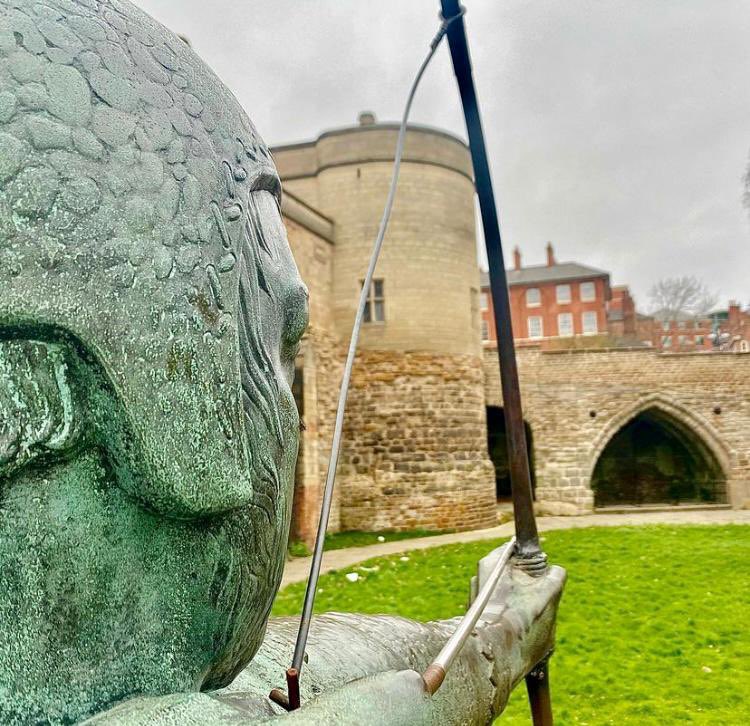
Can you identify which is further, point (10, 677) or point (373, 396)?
point (373, 396)

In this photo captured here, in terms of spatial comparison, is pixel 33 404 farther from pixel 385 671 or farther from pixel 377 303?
pixel 377 303

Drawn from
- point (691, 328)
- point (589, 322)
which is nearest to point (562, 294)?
point (589, 322)

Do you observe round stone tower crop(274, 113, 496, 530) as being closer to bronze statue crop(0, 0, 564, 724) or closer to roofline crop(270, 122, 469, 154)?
roofline crop(270, 122, 469, 154)

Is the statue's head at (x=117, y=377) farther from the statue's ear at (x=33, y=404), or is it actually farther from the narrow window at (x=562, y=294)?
the narrow window at (x=562, y=294)

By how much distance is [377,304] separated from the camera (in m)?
13.1

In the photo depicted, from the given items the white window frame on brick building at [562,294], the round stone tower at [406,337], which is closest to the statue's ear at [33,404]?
the round stone tower at [406,337]

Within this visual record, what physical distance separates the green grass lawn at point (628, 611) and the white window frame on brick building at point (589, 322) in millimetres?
31087

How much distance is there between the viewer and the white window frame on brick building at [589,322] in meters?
40.2

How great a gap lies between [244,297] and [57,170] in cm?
22

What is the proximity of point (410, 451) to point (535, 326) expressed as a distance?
30687mm

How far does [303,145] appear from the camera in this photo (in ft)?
44.5

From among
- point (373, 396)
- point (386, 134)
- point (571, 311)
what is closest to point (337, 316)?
point (373, 396)

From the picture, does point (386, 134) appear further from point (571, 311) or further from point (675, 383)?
point (571, 311)

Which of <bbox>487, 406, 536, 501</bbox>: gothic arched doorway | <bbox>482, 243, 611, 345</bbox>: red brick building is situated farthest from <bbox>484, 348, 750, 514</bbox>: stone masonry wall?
<bbox>482, 243, 611, 345</bbox>: red brick building
